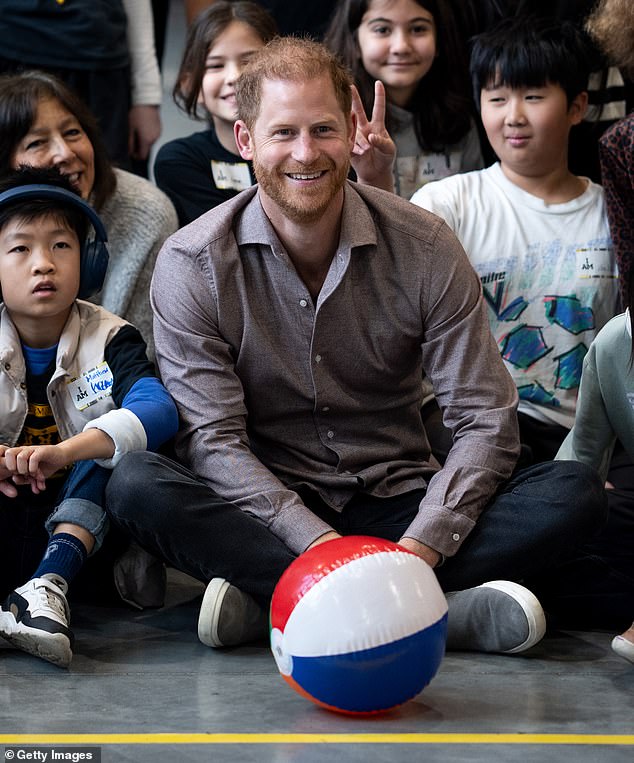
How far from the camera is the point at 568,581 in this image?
2736 millimetres

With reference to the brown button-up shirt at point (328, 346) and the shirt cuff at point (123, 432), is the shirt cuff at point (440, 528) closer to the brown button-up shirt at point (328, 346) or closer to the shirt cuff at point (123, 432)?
the brown button-up shirt at point (328, 346)

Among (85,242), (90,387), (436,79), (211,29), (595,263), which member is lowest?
(90,387)

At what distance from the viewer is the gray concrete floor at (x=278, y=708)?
1.94m

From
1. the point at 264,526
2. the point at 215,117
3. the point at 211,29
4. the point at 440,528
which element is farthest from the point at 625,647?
the point at 211,29

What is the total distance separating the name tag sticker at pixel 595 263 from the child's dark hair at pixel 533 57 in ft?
1.36

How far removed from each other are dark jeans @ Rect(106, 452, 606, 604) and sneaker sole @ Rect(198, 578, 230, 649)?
0.04 m

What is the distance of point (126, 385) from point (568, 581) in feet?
3.46

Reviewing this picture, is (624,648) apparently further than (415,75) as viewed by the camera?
No

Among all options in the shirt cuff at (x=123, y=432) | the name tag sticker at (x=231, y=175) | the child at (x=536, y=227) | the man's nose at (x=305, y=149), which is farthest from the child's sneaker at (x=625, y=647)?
the name tag sticker at (x=231, y=175)

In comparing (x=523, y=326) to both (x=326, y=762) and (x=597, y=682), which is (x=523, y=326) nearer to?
(x=597, y=682)

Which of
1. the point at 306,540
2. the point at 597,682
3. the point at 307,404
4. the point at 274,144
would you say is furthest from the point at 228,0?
the point at 597,682

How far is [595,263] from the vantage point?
3236mm

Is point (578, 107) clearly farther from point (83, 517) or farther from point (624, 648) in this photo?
point (83, 517)

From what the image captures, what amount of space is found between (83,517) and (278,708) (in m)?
0.69
